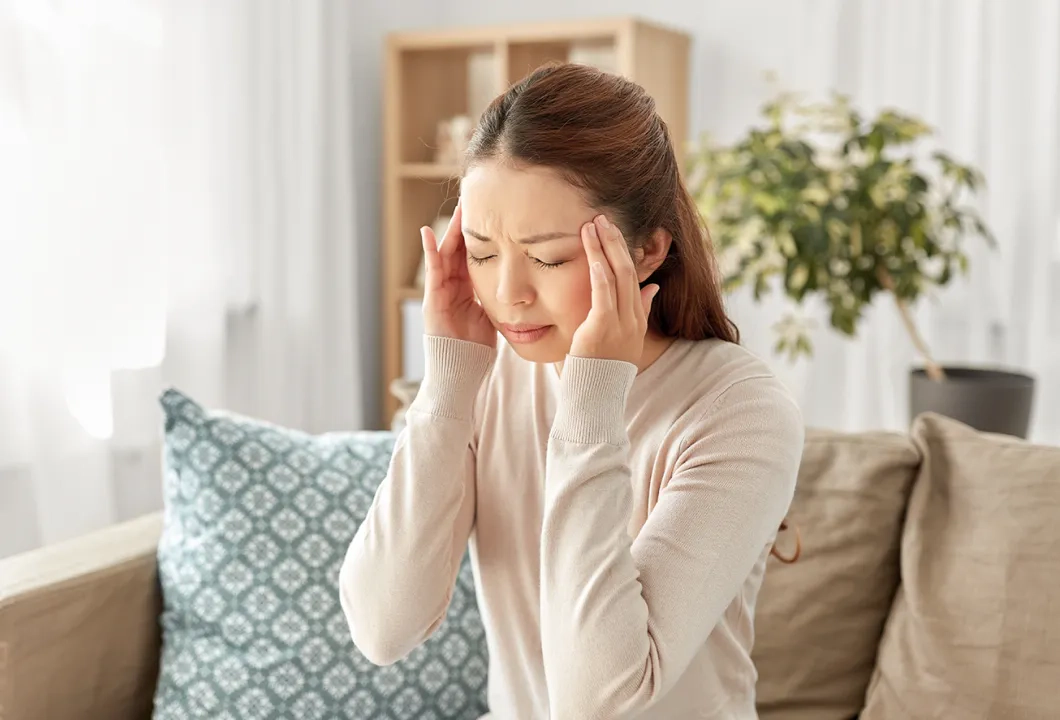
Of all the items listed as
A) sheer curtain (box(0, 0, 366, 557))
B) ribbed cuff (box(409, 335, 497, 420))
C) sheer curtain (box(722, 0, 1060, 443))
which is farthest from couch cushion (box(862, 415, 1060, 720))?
sheer curtain (box(0, 0, 366, 557))

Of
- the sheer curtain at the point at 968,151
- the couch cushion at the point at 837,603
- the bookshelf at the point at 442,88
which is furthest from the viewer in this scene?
the bookshelf at the point at 442,88

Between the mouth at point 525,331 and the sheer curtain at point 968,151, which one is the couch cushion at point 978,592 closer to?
the mouth at point 525,331

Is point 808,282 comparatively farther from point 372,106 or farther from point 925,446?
point 372,106

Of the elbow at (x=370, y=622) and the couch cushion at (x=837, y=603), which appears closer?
the elbow at (x=370, y=622)

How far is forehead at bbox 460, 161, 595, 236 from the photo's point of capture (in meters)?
1.12

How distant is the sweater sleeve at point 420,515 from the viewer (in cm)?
123

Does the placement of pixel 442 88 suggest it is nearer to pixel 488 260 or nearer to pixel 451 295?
pixel 451 295

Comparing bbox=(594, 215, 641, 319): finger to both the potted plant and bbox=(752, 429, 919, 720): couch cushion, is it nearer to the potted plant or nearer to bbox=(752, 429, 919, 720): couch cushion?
bbox=(752, 429, 919, 720): couch cushion

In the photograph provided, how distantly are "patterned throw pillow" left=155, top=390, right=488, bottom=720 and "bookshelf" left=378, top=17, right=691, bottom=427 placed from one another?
64.4 inches

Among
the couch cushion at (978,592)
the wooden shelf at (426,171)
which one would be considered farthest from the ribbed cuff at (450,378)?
the wooden shelf at (426,171)

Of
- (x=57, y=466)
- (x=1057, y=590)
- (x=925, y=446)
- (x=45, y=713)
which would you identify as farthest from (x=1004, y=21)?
(x=45, y=713)

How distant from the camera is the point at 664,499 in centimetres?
114

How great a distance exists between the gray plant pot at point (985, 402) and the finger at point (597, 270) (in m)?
1.70

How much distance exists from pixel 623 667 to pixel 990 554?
733 mm
